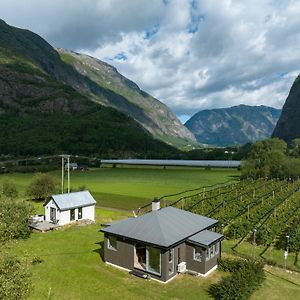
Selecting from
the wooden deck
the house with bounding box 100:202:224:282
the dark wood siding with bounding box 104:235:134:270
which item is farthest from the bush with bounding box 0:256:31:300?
the wooden deck

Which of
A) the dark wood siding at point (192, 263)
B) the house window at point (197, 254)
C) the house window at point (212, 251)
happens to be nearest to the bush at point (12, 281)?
the dark wood siding at point (192, 263)

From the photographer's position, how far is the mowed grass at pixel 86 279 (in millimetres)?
22766

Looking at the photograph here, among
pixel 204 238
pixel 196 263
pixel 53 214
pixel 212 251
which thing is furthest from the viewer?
pixel 53 214

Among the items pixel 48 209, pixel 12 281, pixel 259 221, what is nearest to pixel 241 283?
pixel 12 281

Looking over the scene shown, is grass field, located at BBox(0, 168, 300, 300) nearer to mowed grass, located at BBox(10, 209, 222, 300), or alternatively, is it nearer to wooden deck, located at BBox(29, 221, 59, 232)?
mowed grass, located at BBox(10, 209, 222, 300)

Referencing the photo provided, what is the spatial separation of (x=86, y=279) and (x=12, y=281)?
1210cm

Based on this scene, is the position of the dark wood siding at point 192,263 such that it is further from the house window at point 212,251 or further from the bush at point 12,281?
the bush at point 12,281

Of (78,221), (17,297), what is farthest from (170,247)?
(78,221)

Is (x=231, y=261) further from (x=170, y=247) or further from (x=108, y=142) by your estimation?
(x=108, y=142)

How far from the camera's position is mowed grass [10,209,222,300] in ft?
74.7

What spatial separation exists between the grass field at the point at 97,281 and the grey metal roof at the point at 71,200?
29.2 ft

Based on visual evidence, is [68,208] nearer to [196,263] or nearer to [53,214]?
[53,214]

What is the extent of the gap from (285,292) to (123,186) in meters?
58.8

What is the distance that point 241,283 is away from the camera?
22234 millimetres
